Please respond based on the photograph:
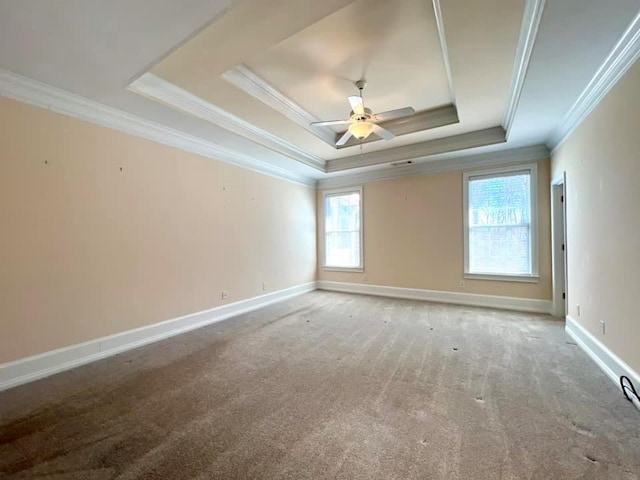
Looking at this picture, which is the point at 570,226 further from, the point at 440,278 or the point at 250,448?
the point at 250,448

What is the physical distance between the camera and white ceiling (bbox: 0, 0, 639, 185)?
1.87m

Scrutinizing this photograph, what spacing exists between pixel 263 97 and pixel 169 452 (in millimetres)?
3342

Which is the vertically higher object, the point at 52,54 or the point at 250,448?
the point at 52,54

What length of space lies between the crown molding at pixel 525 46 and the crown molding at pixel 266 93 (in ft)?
7.75

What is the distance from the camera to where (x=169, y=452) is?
64.2 inches

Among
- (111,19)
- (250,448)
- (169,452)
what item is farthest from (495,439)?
(111,19)

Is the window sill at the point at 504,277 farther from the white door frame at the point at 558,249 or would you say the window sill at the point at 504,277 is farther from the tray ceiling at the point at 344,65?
the tray ceiling at the point at 344,65

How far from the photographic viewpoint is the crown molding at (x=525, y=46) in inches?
74.2

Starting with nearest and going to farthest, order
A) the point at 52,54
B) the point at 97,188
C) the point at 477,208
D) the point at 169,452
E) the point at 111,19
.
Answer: the point at 169,452, the point at 111,19, the point at 52,54, the point at 97,188, the point at 477,208

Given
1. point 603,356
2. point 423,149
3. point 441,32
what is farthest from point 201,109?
point 603,356

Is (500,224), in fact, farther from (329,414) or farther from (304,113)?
(329,414)

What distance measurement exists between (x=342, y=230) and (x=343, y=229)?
4cm

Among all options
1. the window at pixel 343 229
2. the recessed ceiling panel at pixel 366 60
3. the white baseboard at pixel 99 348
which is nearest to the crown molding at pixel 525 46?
the recessed ceiling panel at pixel 366 60

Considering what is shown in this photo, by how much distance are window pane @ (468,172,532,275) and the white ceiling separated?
1.12 meters
